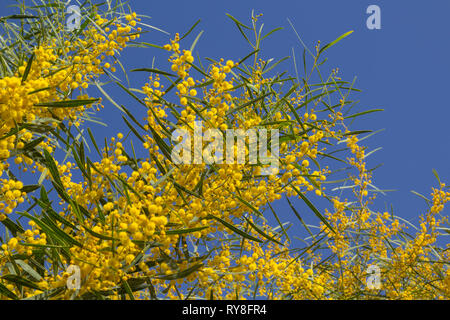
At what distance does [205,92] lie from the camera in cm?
169

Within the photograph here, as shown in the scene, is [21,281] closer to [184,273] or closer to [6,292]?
[6,292]

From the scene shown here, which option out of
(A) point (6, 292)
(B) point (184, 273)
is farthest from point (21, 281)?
(B) point (184, 273)

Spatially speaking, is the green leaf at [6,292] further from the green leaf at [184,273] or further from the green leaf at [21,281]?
the green leaf at [184,273]

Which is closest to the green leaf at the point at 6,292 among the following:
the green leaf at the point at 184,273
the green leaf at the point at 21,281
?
the green leaf at the point at 21,281

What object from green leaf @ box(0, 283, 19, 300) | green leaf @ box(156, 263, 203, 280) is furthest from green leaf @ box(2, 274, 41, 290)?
green leaf @ box(156, 263, 203, 280)

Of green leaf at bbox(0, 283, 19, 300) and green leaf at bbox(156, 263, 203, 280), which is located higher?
green leaf at bbox(156, 263, 203, 280)

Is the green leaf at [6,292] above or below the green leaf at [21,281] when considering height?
below

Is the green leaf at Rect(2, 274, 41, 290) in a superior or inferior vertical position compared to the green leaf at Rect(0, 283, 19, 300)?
superior

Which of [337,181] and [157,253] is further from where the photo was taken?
[337,181]

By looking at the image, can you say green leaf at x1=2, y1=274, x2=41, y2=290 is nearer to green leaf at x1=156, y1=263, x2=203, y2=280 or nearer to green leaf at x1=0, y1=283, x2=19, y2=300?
green leaf at x1=0, y1=283, x2=19, y2=300
